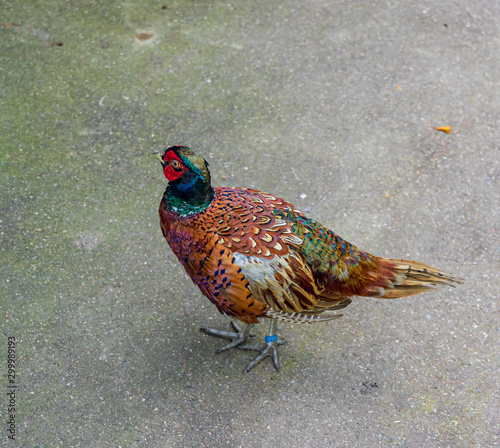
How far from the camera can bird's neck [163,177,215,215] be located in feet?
10.2

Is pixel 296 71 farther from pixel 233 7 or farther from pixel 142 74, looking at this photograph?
pixel 142 74

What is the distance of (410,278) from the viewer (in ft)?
11.2

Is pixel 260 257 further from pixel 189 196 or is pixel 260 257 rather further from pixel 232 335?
pixel 232 335

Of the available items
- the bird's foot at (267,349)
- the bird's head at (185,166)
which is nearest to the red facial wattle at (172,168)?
the bird's head at (185,166)

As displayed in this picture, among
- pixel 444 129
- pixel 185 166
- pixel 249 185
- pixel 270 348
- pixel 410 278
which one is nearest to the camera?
pixel 185 166

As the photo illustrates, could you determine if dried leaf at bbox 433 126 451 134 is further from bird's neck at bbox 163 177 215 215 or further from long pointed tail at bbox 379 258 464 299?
bird's neck at bbox 163 177 215 215

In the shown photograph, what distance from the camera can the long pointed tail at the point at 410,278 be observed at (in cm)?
340

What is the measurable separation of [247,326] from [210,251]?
862mm

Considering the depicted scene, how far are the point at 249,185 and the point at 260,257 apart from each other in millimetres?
1569

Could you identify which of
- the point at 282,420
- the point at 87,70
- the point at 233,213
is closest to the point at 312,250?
the point at 233,213

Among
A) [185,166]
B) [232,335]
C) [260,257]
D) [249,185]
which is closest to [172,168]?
[185,166]

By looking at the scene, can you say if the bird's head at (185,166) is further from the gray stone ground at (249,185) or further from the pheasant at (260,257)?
the gray stone ground at (249,185)

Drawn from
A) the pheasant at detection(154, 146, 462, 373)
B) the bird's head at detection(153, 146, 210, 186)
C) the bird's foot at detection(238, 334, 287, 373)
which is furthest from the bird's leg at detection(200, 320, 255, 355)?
the bird's head at detection(153, 146, 210, 186)

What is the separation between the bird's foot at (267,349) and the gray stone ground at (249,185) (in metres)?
0.06
